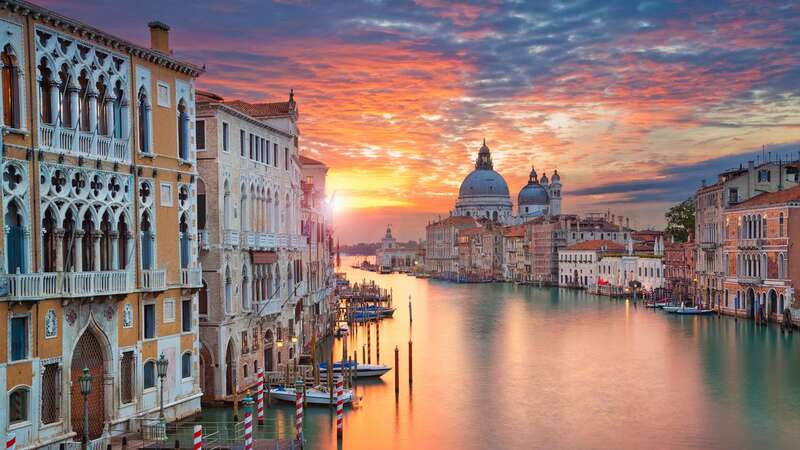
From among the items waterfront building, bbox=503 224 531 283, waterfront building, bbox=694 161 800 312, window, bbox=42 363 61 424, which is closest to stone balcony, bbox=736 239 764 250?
waterfront building, bbox=694 161 800 312

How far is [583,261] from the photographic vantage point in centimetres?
6134

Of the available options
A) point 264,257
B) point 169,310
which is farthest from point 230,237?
point 169,310

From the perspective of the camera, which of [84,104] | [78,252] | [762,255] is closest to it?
[78,252]

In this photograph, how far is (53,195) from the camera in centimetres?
1100

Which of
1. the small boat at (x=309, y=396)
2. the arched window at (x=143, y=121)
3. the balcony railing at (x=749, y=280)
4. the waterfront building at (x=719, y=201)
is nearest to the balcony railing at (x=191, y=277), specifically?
the arched window at (x=143, y=121)

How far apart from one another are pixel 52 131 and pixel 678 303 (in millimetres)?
36485

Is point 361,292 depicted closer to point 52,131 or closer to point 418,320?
point 418,320

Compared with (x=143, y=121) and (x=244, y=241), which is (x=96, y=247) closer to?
(x=143, y=121)

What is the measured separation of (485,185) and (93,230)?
98.5 metres

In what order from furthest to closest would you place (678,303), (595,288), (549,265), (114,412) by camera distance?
(549,265)
(595,288)
(678,303)
(114,412)

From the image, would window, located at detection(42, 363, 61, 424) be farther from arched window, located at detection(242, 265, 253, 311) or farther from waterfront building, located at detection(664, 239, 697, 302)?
waterfront building, located at detection(664, 239, 697, 302)

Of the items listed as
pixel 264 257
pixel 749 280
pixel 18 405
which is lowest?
pixel 18 405

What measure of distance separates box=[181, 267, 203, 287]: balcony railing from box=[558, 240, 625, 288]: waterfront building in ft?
153

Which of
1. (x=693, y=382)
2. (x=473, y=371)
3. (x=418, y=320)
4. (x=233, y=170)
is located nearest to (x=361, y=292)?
(x=418, y=320)
